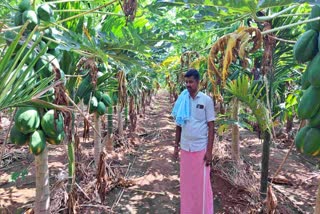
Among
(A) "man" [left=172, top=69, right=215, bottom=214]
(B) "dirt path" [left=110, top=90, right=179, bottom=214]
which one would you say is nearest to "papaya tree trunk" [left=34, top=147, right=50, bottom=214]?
(A) "man" [left=172, top=69, right=215, bottom=214]

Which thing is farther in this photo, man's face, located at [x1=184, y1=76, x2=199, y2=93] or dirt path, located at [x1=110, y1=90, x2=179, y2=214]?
dirt path, located at [x1=110, y1=90, x2=179, y2=214]

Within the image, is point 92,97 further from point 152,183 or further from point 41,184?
point 152,183

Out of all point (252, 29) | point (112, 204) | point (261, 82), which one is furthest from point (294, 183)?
point (252, 29)

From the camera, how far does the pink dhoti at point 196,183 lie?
9.38ft

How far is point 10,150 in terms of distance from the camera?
5.48 m

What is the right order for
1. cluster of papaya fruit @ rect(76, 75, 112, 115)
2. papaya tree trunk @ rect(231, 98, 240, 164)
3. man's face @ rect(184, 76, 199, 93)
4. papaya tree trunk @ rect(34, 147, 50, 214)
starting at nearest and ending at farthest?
papaya tree trunk @ rect(34, 147, 50, 214)
man's face @ rect(184, 76, 199, 93)
cluster of papaya fruit @ rect(76, 75, 112, 115)
papaya tree trunk @ rect(231, 98, 240, 164)

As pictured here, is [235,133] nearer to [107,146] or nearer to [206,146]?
[206,146]

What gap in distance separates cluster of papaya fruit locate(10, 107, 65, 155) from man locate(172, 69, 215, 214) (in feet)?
3.70

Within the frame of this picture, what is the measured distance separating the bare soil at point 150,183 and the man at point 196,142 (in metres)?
0.58

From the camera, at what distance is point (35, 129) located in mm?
2041

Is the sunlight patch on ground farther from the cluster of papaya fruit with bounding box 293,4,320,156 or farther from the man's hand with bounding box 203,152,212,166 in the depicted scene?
the cluster of papaya fruit with bounding box 293,4,320,156

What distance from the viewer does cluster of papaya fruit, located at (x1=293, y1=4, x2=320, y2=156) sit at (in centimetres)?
141

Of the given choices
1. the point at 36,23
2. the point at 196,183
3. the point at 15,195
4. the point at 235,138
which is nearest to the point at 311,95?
the point at 36,23

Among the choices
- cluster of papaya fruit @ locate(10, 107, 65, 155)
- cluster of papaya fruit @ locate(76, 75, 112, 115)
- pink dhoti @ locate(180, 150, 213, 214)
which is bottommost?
pink dhoti @ locate(180, 150, 213, 214)
